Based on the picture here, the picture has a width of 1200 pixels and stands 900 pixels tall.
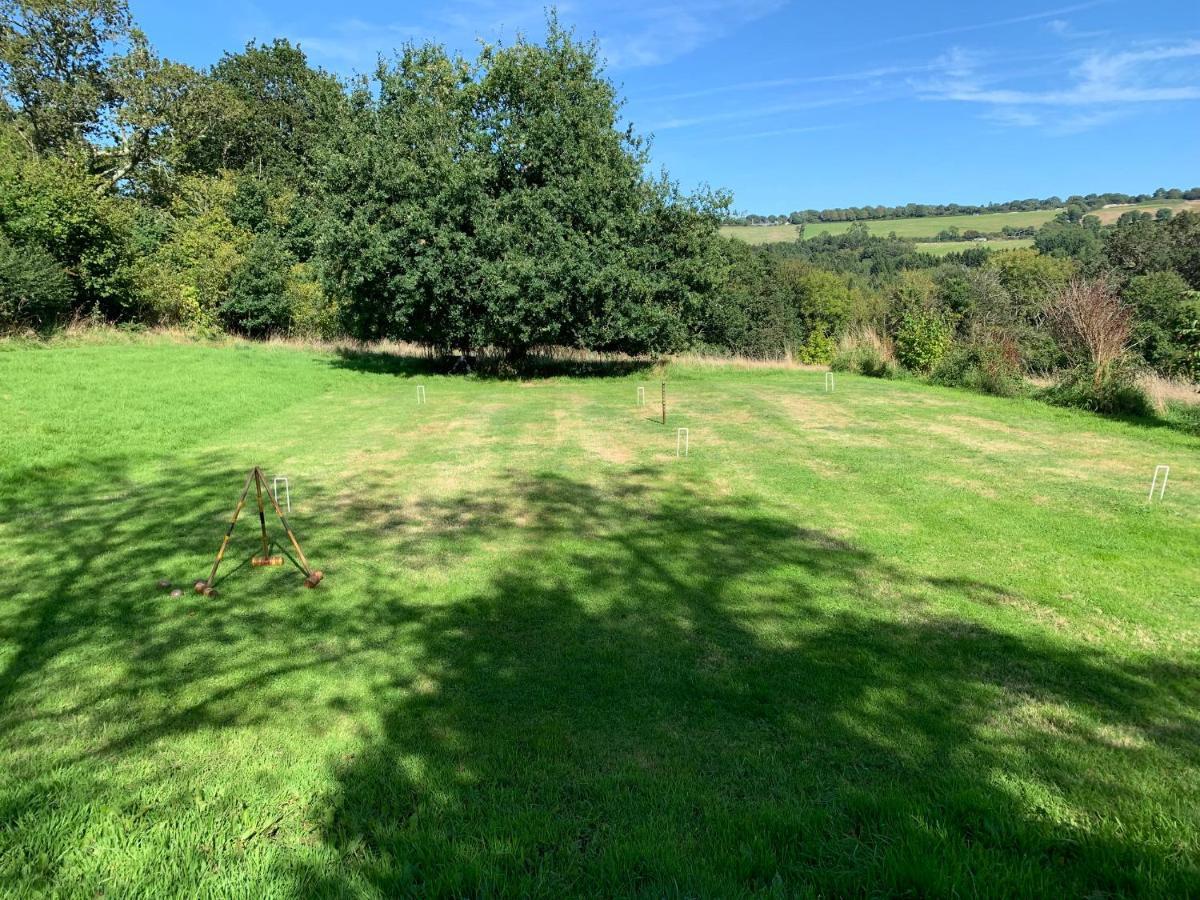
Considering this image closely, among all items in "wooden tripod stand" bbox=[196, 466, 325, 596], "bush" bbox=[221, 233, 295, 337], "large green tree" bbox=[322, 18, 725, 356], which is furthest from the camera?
"bush" bbox=[221, 233, 295, 337]

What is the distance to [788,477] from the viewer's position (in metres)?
10.0

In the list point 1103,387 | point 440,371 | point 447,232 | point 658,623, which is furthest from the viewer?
point 440,371

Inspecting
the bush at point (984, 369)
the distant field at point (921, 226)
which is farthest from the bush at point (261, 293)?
the distant field at point (921, 226)

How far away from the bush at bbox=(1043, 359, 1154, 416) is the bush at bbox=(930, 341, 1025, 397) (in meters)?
1.63

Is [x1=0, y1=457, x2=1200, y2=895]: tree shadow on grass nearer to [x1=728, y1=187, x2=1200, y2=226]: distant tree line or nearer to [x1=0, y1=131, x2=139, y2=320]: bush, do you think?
[x1=0, y1=131, x2=139, y2=320]: bush

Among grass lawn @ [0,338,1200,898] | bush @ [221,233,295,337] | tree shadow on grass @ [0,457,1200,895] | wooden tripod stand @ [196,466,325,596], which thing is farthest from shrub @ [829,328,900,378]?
bush @ [221,233,295,337]

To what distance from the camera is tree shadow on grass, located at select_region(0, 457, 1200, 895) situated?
271 centimetres

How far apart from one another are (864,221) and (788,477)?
146909mm

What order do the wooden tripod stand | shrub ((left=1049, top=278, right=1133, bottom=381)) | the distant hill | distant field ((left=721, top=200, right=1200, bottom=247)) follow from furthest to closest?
distant field ((left=721, top=200, right=1200, bottom=247)) < the distant hill < shrub ((left=1049, top=278, right=1133, bottom=381)) < the wooden tripod stand

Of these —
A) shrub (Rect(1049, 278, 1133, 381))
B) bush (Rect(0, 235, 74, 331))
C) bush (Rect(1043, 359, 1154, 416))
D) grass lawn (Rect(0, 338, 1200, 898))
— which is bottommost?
grass lawn (Rect(0, 338, 1200, 898))

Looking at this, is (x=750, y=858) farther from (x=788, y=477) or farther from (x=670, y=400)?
(x=670, y=400)

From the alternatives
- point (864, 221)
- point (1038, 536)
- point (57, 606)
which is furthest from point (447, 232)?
point (864, 221)

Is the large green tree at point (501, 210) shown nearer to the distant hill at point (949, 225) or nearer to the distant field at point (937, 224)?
the distant hill at point (949, 225)

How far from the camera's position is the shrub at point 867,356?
2261 centimetres
